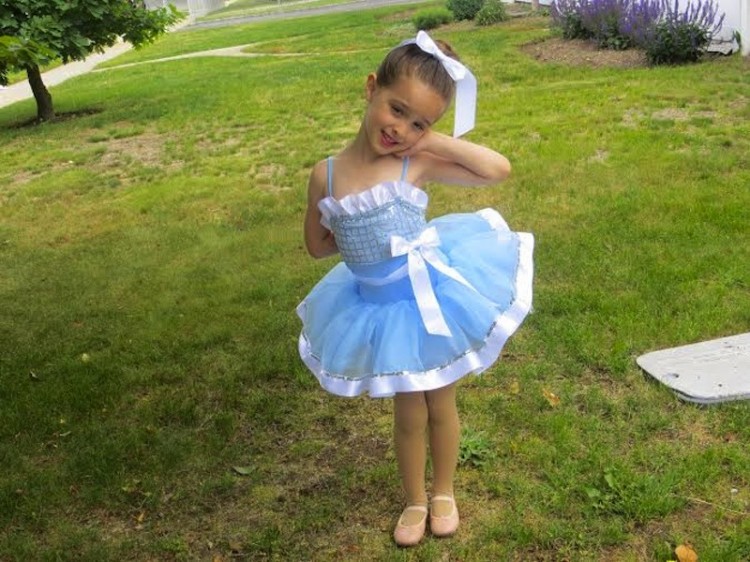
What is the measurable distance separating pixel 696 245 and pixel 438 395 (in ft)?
9.33

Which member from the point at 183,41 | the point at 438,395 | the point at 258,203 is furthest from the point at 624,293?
the point at 183,41

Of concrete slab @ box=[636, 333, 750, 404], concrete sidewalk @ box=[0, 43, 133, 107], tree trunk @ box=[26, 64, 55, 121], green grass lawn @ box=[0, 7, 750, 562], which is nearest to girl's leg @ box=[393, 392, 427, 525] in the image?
green grass lawn @ box=[0, 7, 750, 562]

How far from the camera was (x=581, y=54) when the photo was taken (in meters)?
12.0

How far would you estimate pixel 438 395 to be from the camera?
2629 millimetres

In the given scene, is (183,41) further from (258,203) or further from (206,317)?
(206,317)

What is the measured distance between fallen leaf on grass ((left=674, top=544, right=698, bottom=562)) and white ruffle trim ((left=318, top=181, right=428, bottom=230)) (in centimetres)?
141

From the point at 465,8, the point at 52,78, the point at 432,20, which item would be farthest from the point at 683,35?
the point at 52,78

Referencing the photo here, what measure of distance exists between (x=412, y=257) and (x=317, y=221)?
1.26ft

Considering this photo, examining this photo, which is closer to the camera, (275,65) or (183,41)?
(275,65)

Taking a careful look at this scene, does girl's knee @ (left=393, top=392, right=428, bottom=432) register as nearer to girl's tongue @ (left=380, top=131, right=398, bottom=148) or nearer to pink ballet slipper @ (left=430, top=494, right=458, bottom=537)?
pink ballet slipper @ (left=430, top=494, right=458, bottom=537)

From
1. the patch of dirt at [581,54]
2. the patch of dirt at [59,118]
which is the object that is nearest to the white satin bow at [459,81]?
the patch of dirt at [581,54]

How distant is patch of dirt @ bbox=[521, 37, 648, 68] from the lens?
11.1 metres

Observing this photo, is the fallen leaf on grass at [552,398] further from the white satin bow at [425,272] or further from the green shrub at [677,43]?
the green shrub at [677,43]

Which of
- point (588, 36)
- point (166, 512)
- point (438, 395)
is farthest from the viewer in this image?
point (588, 36)
